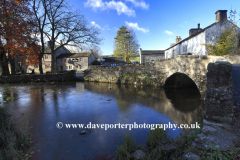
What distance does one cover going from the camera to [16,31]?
14664 mm

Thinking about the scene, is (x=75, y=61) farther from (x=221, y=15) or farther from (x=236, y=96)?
(x=236, y=96)

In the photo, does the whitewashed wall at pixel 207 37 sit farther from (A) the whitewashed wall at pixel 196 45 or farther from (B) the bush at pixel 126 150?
(B) the bush at pixel 126 150

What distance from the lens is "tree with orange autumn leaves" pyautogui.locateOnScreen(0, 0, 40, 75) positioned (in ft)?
41.1

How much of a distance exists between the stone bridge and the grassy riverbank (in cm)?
484

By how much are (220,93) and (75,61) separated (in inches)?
1696

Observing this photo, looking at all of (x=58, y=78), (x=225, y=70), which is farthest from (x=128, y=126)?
(x=58, y=78)

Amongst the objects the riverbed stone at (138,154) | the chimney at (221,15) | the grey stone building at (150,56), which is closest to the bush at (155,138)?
the riverbed stone at (138,154)

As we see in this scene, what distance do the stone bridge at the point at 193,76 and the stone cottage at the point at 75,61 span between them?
2297cm

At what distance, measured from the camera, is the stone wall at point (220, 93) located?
3.55 metres

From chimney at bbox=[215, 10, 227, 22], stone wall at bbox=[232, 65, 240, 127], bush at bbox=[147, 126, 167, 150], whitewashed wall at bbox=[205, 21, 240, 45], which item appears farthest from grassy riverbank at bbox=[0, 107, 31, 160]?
chimney at bbox=[215, 10, 227, 22]

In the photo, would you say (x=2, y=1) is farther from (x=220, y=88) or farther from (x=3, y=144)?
(x=220, y=88)

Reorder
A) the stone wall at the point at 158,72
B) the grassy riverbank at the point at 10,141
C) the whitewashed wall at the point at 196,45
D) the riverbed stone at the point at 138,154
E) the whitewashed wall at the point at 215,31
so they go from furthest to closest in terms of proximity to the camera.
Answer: the whitewashed wall at the point at 196,45 → the whitewashed wall at the point at 215,31 → the stone wall at the point at 158,72 → the riverbed stone at the point at 138,154 → the grassy riverbank at the point at 10,141

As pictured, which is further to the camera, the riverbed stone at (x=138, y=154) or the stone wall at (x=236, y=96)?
the stone wall at (x=236, y=96)

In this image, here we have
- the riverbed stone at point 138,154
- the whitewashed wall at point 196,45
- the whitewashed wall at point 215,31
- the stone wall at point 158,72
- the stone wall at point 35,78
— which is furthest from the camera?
the stone wall at point 35,78
